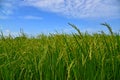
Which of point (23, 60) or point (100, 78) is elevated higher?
point (23, 60)

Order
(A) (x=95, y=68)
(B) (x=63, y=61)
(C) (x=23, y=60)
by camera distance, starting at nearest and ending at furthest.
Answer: (A) (x=95, y=68) < (B) (x=63, y=61) < (C) (x=23, y=60)

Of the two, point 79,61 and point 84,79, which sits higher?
point 79,61

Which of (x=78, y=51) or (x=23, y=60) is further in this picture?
(x=23, y=60)

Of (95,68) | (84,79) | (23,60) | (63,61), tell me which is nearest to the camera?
(84,79)

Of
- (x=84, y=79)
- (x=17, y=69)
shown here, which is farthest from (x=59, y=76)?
(x=17, y=69)

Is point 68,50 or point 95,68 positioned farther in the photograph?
point 68,50

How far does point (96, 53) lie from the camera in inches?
90.7

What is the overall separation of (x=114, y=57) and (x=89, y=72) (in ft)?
1.00

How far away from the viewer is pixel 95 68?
214 centimetres

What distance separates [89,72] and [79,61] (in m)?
0.14

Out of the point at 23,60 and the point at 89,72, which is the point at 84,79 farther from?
the point at 23,60

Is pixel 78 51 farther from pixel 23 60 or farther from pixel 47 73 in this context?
pixel 23 60

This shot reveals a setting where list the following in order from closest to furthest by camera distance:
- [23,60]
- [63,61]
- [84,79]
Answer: [84,79]
[63,61]
[23,60]

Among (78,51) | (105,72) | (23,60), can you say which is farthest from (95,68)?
(23,60)
